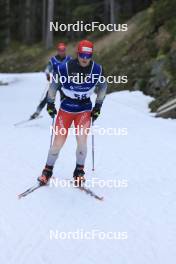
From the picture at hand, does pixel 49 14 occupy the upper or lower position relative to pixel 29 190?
lower

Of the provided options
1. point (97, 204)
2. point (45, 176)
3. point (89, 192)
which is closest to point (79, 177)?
point (89, 192)

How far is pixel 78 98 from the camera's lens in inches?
293

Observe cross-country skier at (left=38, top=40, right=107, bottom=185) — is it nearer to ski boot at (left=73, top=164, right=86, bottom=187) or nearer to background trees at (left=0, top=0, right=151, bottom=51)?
ski boot at (left=73, top=164, right=86, bottom=187)

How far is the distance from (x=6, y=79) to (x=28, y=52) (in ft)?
58.8

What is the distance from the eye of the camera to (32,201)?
712 cm

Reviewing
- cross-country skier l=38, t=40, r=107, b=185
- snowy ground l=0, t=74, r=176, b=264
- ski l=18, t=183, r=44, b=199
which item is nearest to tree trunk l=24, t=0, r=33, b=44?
snowy ground l=0, t=74, r=176, b=264

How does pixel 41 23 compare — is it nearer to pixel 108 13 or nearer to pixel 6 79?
pixel 108 13

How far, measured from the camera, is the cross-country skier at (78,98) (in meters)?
7.20

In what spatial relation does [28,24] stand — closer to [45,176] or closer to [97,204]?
[45,176]

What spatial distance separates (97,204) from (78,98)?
5.70 feet

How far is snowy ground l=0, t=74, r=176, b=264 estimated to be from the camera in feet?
18.4

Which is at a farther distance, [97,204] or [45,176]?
[45,176]

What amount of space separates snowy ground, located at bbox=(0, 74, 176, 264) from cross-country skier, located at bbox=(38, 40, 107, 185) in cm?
59

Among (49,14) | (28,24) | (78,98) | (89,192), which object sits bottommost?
(28,24)
